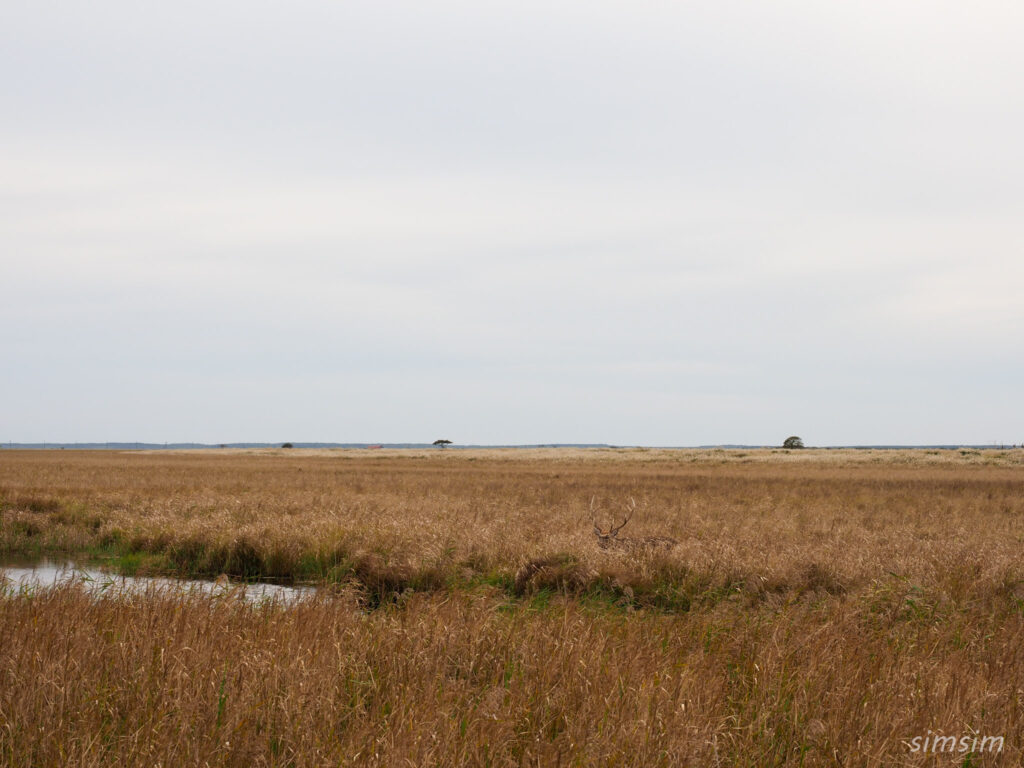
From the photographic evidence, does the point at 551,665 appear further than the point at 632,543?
No

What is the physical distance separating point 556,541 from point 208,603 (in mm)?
7911

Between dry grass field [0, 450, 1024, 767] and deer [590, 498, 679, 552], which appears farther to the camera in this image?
deer [590, 498, 679, 552]

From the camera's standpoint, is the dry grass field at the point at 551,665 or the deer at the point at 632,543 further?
the deer at the point at 632,543

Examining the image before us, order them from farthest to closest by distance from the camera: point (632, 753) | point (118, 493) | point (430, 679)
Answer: point (118, 493), point (430, 679), point (632, 753)

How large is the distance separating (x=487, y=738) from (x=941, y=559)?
11.8m

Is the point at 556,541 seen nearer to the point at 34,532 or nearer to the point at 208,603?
the point at 208,603

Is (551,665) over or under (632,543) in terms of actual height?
over

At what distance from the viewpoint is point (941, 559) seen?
13.3 m

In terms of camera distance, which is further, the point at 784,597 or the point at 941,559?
the point at 941,559

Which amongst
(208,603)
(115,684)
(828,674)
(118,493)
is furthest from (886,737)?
(118,493)

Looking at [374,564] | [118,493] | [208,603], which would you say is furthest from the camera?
[118,493]

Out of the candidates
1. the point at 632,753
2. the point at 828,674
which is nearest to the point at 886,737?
the point at 828,674

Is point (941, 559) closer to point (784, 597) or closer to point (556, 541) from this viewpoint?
point (784, 597)

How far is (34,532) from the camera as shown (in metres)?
19.7
